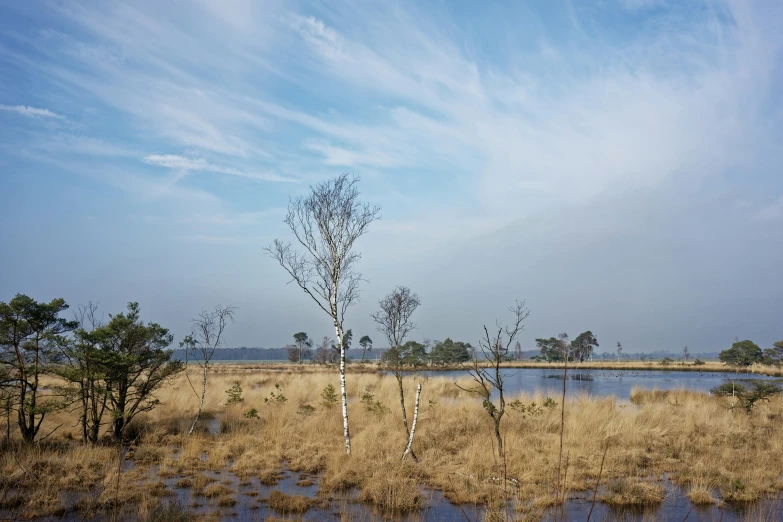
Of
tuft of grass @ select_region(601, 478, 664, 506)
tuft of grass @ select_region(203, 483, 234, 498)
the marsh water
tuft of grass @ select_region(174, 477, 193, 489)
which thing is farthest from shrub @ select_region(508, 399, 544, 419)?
tuft of grass @ select_region(174, 477, 193, 489)

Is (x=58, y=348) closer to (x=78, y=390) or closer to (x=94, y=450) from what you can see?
(x=78, y=390)

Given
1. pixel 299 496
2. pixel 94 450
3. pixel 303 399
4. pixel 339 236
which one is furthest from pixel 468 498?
pixel 303 399

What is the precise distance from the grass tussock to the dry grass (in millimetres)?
675

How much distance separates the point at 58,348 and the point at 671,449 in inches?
617

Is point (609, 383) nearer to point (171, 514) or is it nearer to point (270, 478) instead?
point (270, 478)

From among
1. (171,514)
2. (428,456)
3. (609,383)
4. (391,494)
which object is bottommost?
(609,383)

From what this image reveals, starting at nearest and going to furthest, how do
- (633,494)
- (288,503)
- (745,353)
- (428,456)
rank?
1. (288,503)
2. (633,494)
3. (428,456)
4. (745,353)

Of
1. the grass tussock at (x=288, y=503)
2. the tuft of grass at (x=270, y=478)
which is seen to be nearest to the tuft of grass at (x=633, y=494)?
the grass tussock at (x=288, y=503)

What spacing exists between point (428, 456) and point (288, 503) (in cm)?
419

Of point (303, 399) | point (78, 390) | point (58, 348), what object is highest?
point (58, 348)

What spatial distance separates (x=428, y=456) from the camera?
11289 mm

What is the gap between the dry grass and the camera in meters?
8.66

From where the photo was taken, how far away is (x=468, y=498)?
8.72 metres

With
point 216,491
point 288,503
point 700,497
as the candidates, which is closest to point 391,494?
point 288,503
